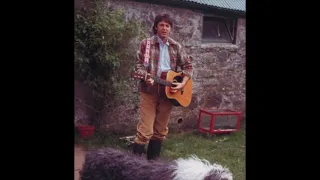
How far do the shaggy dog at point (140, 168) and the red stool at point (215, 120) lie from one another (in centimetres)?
30

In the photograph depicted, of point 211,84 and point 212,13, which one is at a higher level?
point 212,13

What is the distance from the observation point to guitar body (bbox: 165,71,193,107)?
3.00 meters

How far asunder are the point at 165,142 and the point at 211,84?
538 mm

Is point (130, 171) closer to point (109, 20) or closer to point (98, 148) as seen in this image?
point (98, 148)

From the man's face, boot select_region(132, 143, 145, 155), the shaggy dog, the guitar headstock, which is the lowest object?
the shaggy dog

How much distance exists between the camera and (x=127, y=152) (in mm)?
3029

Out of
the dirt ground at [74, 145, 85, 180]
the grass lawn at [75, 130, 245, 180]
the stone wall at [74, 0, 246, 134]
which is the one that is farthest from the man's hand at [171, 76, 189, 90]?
the dirt ground at [74, 145, 85, 180]

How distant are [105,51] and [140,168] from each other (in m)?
0.80

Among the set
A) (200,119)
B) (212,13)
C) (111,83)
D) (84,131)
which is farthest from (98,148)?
(212,13)

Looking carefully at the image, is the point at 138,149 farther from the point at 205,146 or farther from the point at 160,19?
the point at 160,19

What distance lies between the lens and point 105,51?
3.06 metres

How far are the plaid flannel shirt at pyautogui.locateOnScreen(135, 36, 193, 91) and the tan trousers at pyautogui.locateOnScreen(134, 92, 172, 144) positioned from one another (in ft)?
0.33

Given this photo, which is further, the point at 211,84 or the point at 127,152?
the point at 211,84

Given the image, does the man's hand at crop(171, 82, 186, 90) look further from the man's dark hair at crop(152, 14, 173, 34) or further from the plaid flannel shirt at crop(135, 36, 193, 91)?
the man's dark hair at crop(152, 14, 173, 34)
